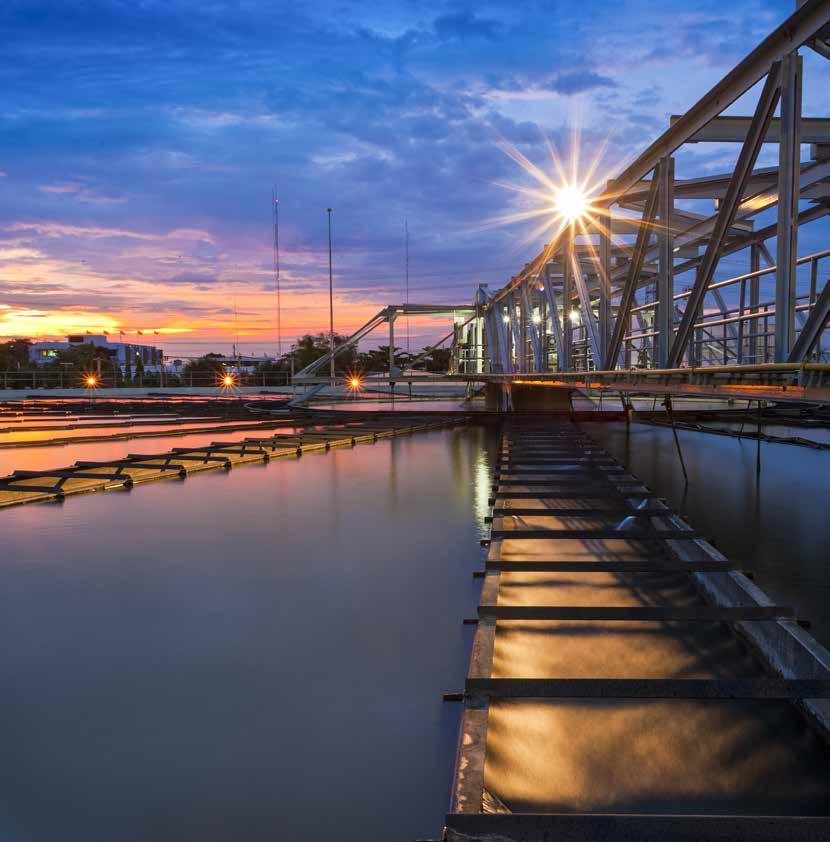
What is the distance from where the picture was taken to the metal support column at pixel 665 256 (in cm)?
845

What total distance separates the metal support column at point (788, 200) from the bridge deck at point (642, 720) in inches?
79.7

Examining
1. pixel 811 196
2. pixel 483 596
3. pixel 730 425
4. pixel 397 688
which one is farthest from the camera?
pixel 730 425

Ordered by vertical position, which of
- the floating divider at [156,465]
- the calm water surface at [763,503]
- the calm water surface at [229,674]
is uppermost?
the floating divider at [156,465]

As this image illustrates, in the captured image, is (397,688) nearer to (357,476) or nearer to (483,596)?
(483,596)

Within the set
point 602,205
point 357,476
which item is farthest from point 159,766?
point 357,476

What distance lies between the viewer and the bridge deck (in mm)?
2934

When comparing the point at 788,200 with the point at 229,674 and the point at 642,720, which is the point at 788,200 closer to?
the point at 642,720

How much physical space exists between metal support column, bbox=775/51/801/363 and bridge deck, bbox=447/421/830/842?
2024mm

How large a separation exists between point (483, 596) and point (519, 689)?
200cm

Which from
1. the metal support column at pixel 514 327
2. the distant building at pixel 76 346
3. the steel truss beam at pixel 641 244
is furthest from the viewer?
the distant building at pixel 76 346

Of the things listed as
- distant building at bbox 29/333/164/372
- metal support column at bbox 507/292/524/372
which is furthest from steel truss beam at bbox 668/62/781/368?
distant building at bbox 29/333/164/372

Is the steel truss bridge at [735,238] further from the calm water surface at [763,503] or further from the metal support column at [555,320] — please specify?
the calm water surface at [763,503]

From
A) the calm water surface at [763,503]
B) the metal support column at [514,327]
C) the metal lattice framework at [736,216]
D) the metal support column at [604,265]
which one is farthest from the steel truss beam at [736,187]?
the metal support column at [514,327]

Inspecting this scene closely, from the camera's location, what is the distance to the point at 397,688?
494 centimetres
